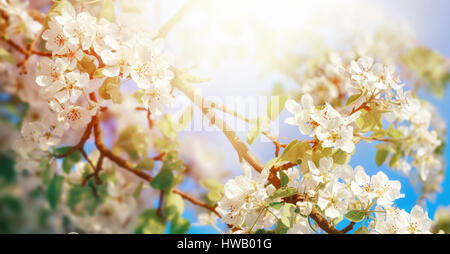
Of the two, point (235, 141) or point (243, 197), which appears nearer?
point (243, 197)

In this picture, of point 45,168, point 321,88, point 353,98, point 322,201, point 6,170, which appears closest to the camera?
point 322,201

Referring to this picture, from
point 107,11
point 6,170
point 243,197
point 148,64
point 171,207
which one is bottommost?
point 6,170

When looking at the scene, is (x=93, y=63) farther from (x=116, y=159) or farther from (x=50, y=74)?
(x=116, y=159)

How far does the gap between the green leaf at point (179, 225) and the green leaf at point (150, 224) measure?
0.16ft

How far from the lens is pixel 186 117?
0.92 metres

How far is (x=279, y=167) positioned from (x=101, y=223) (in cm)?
117

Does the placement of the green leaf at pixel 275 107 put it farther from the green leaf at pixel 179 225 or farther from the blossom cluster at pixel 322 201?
the green leaf at pixel 179 225

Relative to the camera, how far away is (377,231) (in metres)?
0.61

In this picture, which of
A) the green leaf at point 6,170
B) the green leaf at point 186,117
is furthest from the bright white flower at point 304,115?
the green leaf at point 6,170

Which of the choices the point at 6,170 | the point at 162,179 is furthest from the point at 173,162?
the point at 6,170

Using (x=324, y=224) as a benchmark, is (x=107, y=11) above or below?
above

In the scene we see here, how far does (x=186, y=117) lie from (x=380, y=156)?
→ 1.82ft

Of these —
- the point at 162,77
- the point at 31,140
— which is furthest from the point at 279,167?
the point at 31,140
